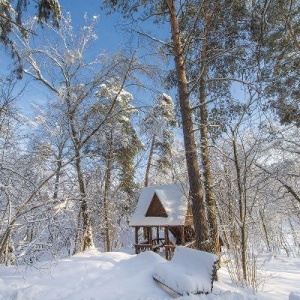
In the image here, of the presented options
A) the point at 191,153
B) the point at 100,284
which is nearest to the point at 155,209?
the point at 191,153

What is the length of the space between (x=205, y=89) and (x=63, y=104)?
5815 millimetres

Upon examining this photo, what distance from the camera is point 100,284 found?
5172mm

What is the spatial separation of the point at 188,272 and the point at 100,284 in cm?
179

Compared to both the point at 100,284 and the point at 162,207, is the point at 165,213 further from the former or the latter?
the point at 100,284

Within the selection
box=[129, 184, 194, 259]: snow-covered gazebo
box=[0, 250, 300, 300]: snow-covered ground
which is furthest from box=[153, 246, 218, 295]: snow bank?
box=[129, 184, 194, 259]: snow-covered gazebo

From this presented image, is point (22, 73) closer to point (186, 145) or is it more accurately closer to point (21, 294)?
point (186, 145)

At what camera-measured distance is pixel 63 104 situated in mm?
10797

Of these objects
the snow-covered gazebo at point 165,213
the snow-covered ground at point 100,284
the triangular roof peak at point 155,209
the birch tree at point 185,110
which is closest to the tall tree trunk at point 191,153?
the birch tree at point 185,110

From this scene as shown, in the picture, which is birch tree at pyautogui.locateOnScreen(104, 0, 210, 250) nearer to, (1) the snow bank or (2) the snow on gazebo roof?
(1) the snow bank

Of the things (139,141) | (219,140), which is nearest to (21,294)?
(219,140)

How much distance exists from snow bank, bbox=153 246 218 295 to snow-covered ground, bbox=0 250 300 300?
0.74ft

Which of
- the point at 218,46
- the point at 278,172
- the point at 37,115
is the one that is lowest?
the point at 278,172

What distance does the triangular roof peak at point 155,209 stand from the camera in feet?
42.0

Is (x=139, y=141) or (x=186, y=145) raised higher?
(x=139, y=141)
